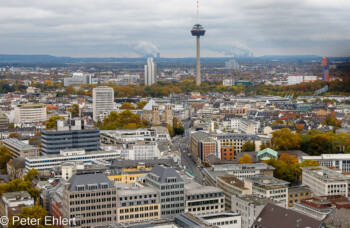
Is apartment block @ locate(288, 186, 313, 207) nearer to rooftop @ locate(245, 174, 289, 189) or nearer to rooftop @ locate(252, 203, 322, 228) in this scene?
rooftop @ locate(245, 174, 289, 189)

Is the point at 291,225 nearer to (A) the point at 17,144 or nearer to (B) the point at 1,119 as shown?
(A) the point at 17,144

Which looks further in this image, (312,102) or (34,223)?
(312,102)

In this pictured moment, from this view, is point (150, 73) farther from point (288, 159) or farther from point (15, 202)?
point (15, 202)

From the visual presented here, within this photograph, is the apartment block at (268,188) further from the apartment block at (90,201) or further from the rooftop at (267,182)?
the apartment block at (90,201)

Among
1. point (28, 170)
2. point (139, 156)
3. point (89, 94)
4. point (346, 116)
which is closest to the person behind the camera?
point (28, 170)

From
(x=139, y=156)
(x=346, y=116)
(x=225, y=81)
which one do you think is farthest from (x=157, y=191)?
(x=225, y=81)

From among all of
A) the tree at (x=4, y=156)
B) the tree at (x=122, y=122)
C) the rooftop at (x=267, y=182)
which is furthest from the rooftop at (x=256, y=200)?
the tree at (x=122, y=122)

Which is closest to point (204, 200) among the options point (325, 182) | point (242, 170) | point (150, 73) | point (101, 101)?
point (325, 182)
